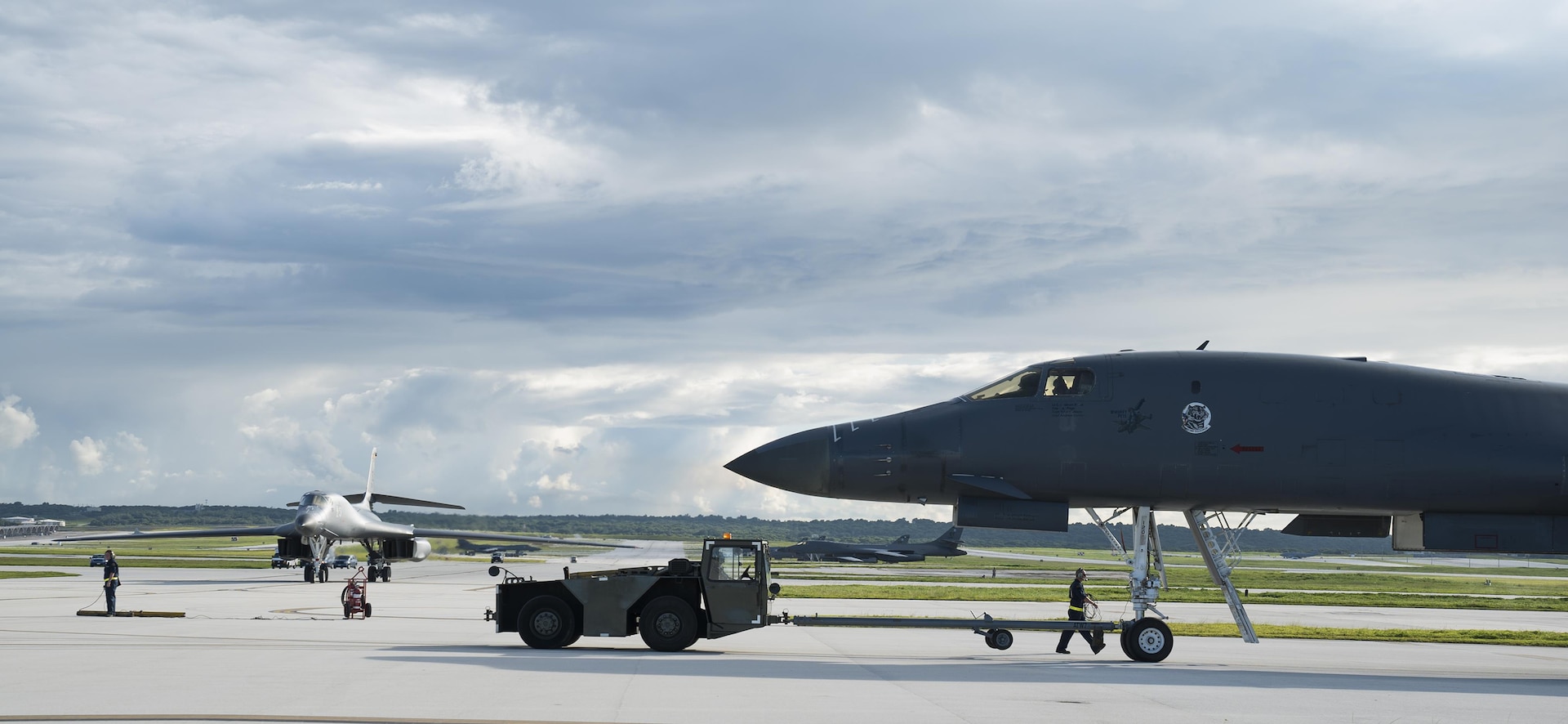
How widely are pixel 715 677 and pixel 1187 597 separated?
34.6 m

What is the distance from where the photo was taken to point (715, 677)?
1487cm

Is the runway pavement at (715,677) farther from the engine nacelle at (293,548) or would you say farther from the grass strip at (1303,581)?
the grass strip at (1303,581)

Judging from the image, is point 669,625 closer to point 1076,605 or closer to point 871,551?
point 1076,605

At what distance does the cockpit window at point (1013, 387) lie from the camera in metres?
17.6

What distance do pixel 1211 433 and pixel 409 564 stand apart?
69.0m

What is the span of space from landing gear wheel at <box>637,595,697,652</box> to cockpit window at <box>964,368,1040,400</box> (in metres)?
5.82

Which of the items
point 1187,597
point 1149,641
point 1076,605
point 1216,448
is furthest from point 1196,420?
point 1187,597

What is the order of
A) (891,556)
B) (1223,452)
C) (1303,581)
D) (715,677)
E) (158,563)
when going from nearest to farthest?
1. (715,677)
2. (1223,452)
3. (1303,581)
4. (158,563)
5. (891,556)

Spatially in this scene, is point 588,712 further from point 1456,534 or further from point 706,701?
point 1456,534

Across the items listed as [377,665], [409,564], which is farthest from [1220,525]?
[409,564]

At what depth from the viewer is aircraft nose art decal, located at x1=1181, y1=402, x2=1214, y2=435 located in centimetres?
1725

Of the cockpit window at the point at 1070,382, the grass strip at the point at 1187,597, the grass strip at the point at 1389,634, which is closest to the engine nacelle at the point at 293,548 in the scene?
the grass strip at the point at 1187,597

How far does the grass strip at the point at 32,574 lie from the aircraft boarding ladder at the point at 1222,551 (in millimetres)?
49689

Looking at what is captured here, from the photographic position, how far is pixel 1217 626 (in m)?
28.5
